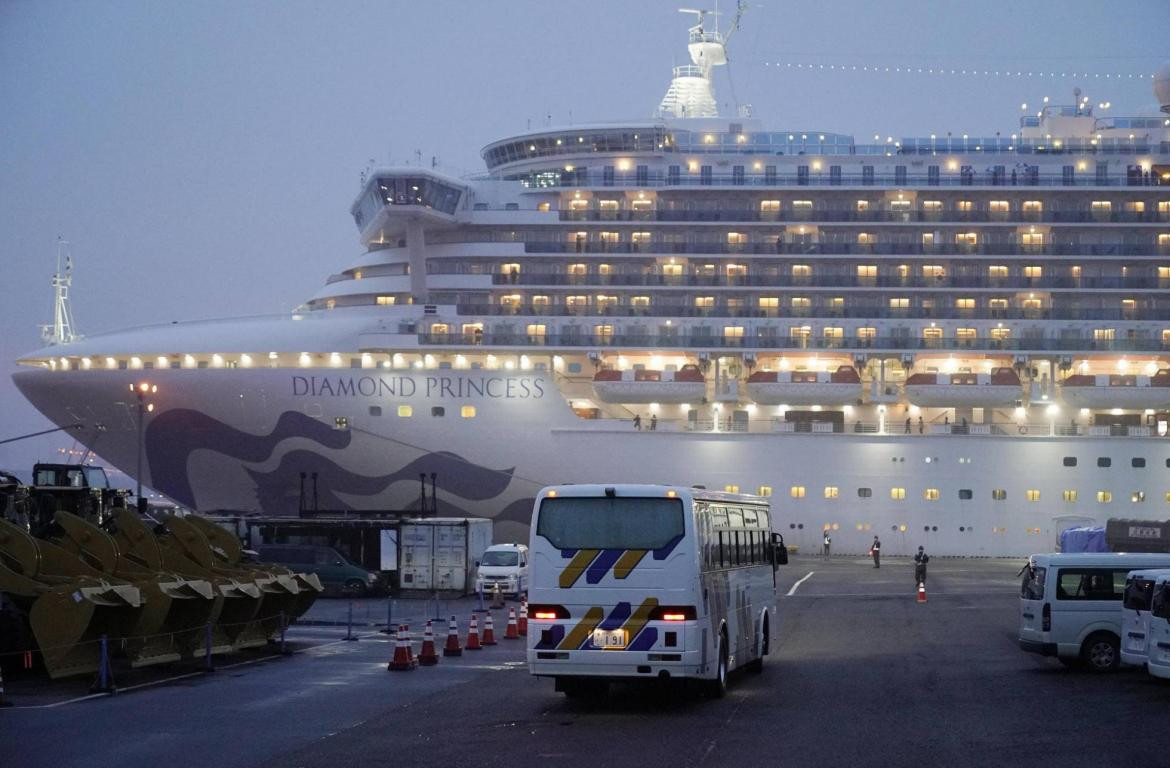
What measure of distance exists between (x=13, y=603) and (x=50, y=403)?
1240 inches

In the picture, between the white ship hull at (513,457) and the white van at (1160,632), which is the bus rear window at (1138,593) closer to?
the white van at (1160,632)

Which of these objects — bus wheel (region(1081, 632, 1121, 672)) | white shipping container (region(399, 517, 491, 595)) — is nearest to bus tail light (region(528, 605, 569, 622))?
bus wheel (region(1081, 632, 1121, 672))

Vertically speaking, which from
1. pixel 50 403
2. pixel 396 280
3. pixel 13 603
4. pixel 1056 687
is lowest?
pixel 1056 687

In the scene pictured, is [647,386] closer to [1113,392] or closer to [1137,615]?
[1113,392]

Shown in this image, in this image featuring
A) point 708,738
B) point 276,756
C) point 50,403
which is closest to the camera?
point 276,756

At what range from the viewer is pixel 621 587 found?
48.8 feet

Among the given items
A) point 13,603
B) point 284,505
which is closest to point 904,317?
point 284,505

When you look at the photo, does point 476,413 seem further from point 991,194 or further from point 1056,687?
point 1056,687

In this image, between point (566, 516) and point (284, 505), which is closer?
point (566, 516)

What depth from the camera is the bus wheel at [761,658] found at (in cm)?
1872

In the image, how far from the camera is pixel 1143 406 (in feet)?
151

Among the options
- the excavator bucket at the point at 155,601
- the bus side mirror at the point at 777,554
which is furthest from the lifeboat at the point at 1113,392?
the excavator bucket at the point at 155,601

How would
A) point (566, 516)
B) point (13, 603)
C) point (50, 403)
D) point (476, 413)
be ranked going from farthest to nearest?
point (50, 403), point (476, 413), point (13, 603), point (566, 516)

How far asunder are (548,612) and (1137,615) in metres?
6.92
